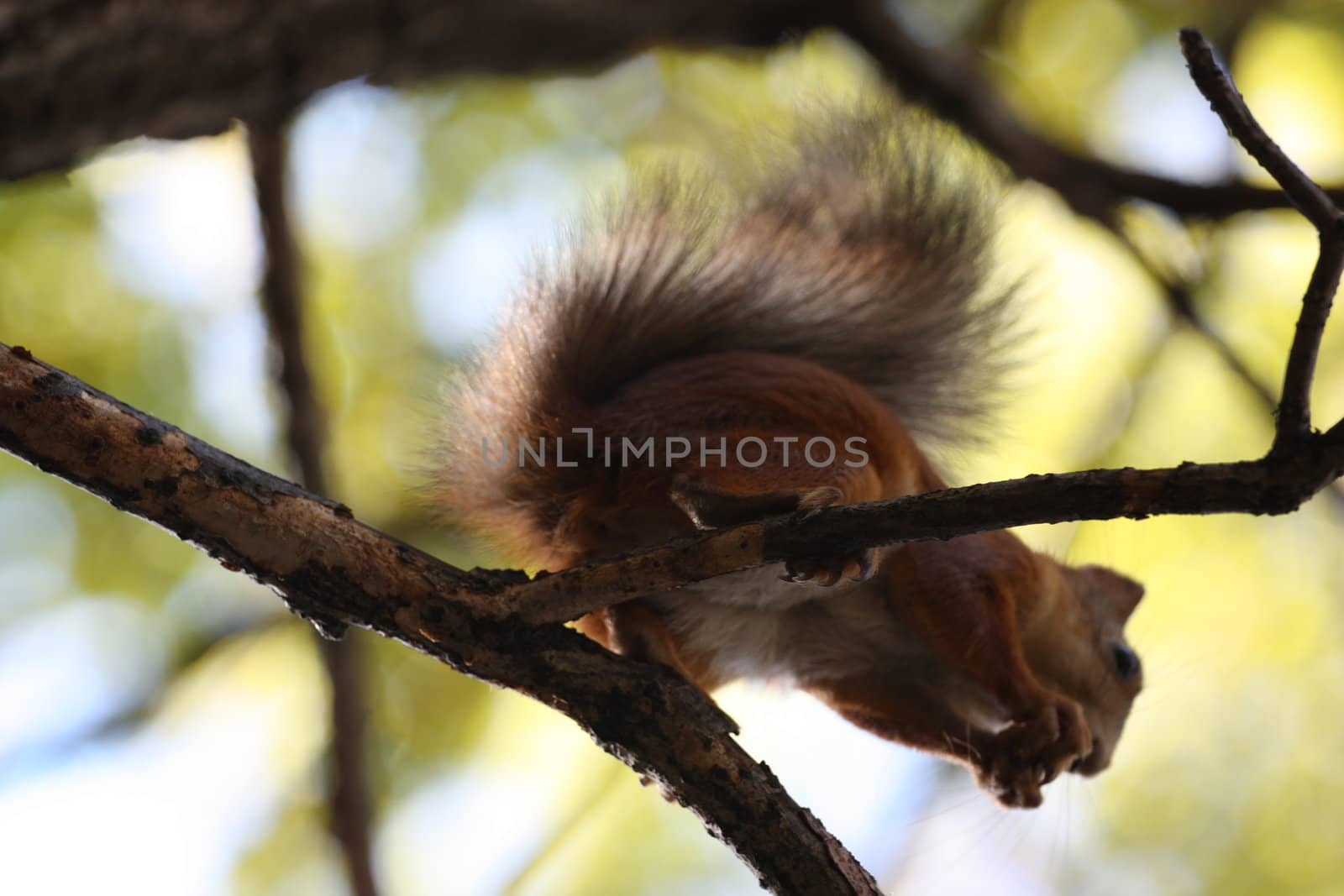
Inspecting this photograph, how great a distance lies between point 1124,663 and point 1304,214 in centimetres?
139

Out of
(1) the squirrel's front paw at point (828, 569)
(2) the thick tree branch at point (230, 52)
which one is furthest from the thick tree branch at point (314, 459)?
(1) the squirrel's front paw at point (828, 569)

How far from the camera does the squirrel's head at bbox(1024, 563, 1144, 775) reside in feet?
7.43

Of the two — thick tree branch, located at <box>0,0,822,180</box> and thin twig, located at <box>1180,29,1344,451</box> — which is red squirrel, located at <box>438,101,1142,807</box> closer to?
thin twig, located at <box>1180,29,1344,451</box>

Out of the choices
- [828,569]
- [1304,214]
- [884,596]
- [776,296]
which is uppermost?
[1304,214]

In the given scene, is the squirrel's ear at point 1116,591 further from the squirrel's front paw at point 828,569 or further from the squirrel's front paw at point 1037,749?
Result: the squirrel's front paw at point 828,569

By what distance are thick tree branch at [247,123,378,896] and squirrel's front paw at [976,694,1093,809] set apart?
1216 mm

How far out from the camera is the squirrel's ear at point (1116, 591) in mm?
2410

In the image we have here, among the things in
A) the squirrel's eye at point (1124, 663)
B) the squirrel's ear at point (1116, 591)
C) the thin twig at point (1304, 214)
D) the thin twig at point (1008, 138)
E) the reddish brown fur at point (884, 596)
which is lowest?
the squirrel's eye at point (1124, 663)

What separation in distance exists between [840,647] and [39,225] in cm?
247

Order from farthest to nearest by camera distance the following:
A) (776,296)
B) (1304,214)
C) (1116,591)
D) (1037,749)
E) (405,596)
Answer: (1116,591) < (776,296) < (1037,749) < (405,596) < (1304,214)

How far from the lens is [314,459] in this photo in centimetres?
239

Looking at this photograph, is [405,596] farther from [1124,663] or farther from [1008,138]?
[1008,138]

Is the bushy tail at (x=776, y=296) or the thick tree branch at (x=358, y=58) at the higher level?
the thick tree branch at (x=358, y=58)

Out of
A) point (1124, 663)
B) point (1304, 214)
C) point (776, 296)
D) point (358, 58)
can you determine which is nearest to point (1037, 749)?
point (1124, 663)
